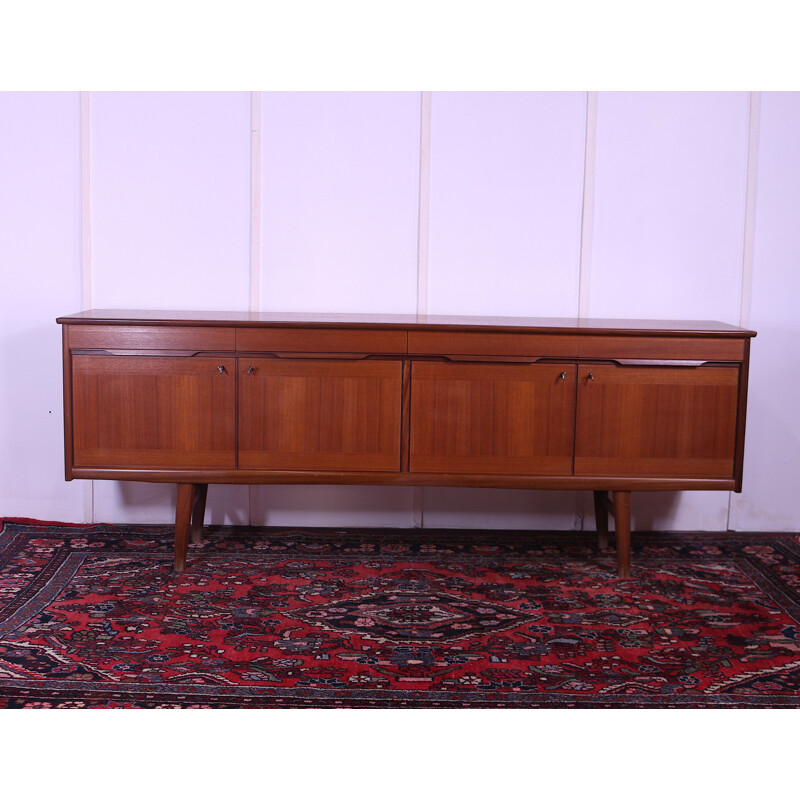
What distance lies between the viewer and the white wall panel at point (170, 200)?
12.5 feet

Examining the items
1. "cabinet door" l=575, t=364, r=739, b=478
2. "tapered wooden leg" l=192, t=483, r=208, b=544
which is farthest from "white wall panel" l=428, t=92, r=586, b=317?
"tapered wooden leg" l=192, t=483, r=208, b=544

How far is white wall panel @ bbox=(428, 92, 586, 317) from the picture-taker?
3801mm

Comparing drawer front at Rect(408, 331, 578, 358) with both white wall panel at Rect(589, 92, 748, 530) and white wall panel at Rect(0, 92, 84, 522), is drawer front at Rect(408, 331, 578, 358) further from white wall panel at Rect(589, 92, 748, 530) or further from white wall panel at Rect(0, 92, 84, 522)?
white wall panel at Rect(0, 92, 84, 522)

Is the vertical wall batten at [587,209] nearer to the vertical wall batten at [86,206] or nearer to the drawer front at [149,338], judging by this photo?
the drawer front at [149,338]

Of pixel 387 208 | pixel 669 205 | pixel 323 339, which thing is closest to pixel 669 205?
pixel 669 205

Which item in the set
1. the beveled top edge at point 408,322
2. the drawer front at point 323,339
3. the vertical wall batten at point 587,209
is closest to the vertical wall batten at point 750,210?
the beveled top edge at point 408,322

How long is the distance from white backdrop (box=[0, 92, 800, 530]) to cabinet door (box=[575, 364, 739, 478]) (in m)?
0.67

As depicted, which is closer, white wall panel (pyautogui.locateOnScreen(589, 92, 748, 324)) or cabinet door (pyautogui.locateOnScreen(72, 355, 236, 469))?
cabinet door (pyautogui.locateOnScreen(72, 355, 236, 469))

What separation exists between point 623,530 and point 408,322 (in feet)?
3.63

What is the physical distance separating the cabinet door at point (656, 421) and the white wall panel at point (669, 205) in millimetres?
668

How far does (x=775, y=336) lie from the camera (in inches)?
155

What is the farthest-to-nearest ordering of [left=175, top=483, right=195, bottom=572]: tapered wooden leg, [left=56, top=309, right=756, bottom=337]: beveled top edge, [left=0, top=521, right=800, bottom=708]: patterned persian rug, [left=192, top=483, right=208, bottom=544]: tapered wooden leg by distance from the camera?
[left=192, top=483, right=208, bottom=544]: tapered wooden leg
[left=175, top=483, right=195, bottom=572]: tapered wooden leg
[left=56, top=309, right=756, bottom=337]: beveled top edge
[left=0, top=521, right=800, bottom=708]: patterned persian rug

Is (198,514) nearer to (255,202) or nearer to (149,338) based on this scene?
(149,338)

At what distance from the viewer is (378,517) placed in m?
3.99
